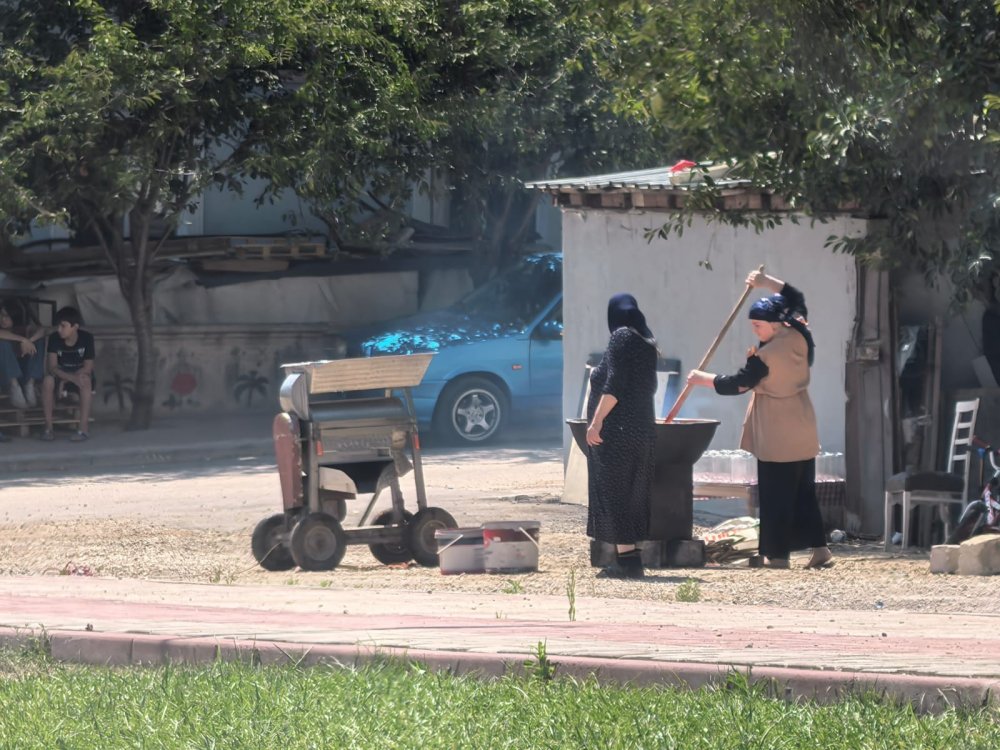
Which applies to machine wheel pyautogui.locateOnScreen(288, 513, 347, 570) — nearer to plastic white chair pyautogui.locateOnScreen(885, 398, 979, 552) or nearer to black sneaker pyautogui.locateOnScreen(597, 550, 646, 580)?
black sneaker pyautogui.locateOnScreen(597, 550, 646, 580)

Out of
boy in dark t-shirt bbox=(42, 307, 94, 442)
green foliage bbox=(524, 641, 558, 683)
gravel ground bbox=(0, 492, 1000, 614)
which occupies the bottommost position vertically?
gravel ground bbox=(0, 492, 1000, 614)

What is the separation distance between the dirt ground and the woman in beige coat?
0.30 meters

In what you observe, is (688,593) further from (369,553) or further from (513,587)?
(369,553)

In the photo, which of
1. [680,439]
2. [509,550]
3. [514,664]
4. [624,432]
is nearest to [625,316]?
[624,432]

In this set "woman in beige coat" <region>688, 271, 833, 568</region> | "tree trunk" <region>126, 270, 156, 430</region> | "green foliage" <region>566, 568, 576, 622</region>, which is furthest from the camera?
"tree trunk" <region>126, 270, 156, 430</region>

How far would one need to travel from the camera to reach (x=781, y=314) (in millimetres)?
9547

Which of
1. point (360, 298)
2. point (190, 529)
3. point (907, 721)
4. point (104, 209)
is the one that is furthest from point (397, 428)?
point (360, 298)

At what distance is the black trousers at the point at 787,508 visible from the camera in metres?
9.70

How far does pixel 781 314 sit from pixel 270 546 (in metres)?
3.49

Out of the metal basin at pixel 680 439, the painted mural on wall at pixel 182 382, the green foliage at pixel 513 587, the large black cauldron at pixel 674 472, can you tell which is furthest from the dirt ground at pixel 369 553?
the painted mural on wall at pixel 182 382

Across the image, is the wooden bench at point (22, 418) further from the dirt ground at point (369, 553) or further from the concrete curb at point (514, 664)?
the concrete curb at point (514, 664)

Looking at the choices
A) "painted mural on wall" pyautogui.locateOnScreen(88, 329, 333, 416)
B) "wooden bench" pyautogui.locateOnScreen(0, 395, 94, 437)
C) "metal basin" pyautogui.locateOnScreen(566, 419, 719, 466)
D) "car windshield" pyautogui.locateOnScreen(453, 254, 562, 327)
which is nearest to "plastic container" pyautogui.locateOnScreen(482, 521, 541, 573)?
"metal basin" pyautogui.locateOnScreen(566, 419, 719, 466)

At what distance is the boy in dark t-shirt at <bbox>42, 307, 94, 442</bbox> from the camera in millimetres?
18281

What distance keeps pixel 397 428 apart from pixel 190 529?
2803mm
